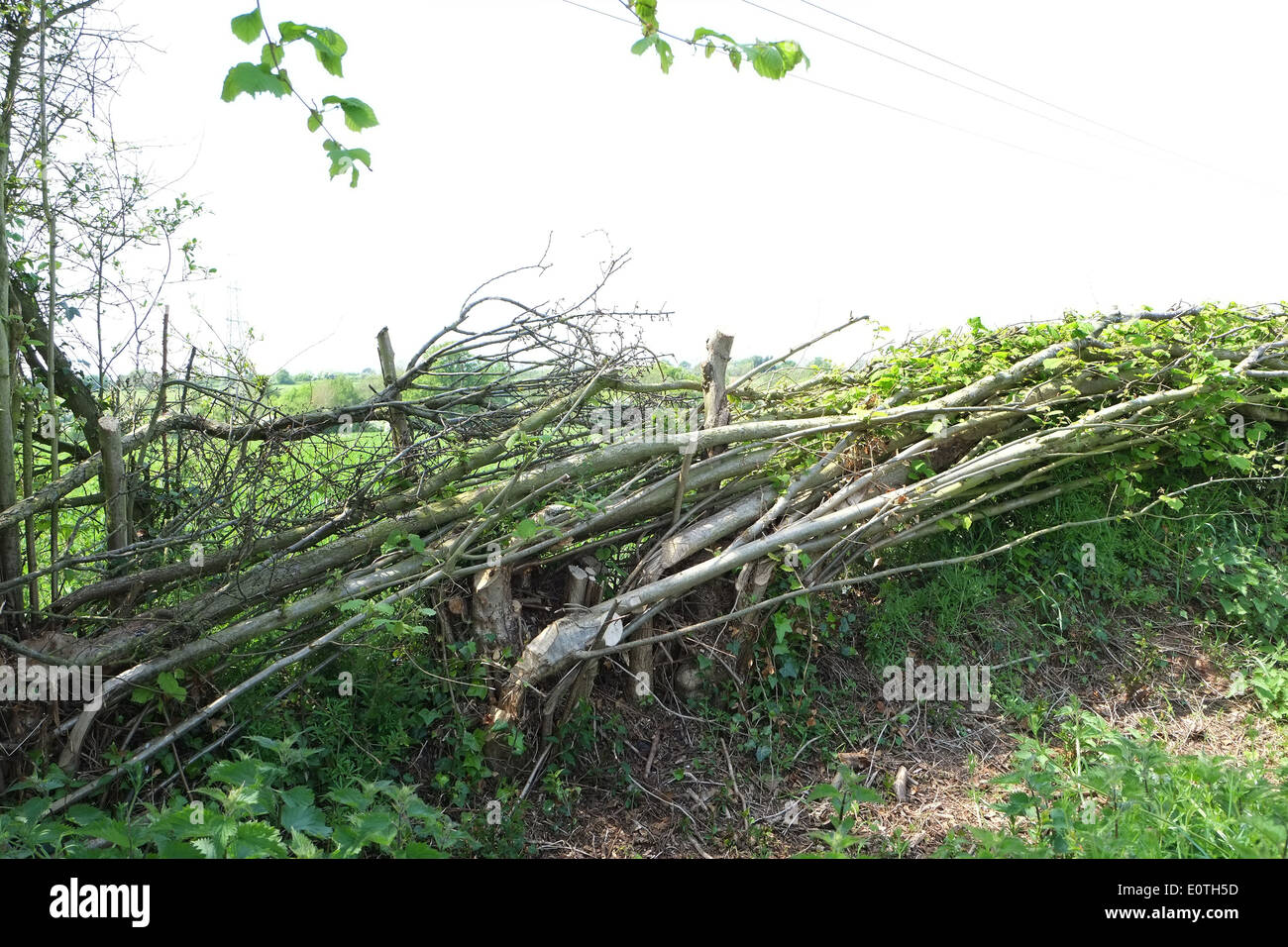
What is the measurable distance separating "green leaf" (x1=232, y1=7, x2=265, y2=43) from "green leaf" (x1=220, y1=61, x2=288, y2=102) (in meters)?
0.11

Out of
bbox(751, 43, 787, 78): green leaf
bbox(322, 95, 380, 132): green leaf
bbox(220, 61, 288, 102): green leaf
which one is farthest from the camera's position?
bbox(751, 43, 787, 78): green leaf

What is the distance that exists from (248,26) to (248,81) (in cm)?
20

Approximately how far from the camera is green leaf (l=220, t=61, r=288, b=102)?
2338 mm

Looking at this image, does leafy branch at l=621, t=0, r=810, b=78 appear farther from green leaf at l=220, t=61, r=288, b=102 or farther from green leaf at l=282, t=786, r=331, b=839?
green leaf at l=282, t=786, r=331, b=839

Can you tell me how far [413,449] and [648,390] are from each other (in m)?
1.32

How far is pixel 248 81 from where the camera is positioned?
2.35 metres

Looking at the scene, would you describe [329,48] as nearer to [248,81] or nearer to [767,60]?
[248,81]

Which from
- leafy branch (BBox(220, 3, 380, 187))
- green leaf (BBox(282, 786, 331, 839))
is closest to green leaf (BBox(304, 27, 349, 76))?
leafy branch (BBox(220, 3, 380, 187))

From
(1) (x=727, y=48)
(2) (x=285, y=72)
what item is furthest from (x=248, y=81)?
(1) (x=727, y=48)

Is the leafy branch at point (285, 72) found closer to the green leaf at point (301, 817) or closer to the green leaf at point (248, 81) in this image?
the green leaf at point (248, 81)

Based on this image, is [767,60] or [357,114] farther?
[767,60]

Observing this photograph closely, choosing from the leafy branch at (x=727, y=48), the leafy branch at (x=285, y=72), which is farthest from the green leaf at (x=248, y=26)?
the leafy branch at (x=727, y=48)
